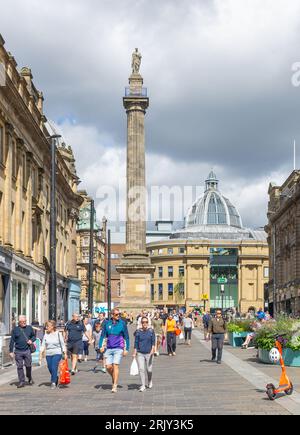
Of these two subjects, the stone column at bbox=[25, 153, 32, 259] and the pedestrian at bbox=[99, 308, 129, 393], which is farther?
the stone column at bbox=[25, 153, 32, 259]

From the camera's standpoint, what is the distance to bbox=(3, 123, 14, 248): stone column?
119ft

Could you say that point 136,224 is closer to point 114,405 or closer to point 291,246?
point 291,246

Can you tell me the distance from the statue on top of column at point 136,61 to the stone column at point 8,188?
37326 mm

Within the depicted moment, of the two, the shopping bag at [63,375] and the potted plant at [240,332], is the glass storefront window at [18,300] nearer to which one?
the potted plant at [240,332]

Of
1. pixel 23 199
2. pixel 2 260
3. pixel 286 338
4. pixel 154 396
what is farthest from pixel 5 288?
pixel 154 396

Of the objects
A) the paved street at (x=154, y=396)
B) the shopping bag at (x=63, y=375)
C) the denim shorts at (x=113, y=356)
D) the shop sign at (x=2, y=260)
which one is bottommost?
the paved street at (x=154, y=396)

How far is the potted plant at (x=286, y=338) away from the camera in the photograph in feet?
74.0

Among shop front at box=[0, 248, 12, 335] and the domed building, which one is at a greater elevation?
the domed building

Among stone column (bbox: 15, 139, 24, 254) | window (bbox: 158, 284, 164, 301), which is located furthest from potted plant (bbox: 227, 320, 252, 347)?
window (bbox: 158, 284, 164, 301)

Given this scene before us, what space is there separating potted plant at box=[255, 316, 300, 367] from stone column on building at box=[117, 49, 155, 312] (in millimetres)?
41930

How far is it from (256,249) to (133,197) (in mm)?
100455

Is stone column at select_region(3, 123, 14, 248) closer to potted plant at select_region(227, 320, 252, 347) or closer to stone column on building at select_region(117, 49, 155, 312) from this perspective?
potted plant at select_region(227, 320, 252, 347)

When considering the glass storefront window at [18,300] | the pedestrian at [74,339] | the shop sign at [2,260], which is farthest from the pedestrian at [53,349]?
the glass storefront window at [18,300]
